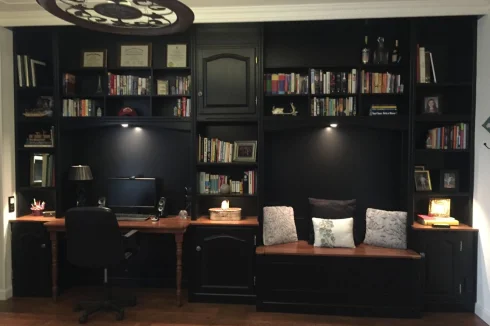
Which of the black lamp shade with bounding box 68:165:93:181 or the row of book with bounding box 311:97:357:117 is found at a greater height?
the row of book with bounding box 311:97:357:117

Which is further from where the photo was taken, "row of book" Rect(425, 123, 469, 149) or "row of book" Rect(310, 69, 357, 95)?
"row of book" Rect(310, 69, 357, 95)

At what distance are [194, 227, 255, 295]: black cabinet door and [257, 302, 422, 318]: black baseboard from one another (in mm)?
293

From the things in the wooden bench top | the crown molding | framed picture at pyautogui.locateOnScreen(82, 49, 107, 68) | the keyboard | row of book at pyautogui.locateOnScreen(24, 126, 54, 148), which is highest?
the crown molding

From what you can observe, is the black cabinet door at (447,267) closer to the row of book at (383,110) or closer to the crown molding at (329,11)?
the row of book at (383,110)

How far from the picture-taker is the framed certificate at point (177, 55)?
430 centimetres

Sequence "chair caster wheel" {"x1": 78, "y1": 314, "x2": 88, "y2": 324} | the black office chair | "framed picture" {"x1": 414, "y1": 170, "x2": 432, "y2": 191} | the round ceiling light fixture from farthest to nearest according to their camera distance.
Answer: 1. "framed picture" {"x1": 414, "y1": 170, "x2": 432, "y2": 191}
2. "chair caster wheel" {"x1": 78, "y1": 314, "x2": 88, "y2": 324}
3. the black office chair
4. the round ceiling light fixture

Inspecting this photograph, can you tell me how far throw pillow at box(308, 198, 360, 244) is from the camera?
4.16m

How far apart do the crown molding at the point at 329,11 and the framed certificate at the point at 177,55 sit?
1.33 feet

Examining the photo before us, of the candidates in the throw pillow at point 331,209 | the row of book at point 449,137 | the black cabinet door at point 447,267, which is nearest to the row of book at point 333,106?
the row of book at point 449,137

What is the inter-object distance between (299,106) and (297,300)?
6.60 feet

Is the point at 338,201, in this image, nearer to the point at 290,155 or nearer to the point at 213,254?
the point at 290,155

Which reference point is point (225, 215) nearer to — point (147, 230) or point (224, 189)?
point (224, 189)

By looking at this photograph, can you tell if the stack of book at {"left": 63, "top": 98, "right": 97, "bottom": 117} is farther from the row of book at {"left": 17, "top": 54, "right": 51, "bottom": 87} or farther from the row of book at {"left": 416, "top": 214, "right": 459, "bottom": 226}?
the row of book at {"left": 416, "top": 214, "right": 459, "bottom": 226}

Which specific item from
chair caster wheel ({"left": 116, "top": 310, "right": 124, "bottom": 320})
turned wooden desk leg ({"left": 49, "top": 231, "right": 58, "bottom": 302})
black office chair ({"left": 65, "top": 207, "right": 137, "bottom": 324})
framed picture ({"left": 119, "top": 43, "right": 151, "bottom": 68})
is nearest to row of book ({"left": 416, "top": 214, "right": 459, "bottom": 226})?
black office chair ({"left": 65, "top": 207, "right": 137, "bottom": 324})
